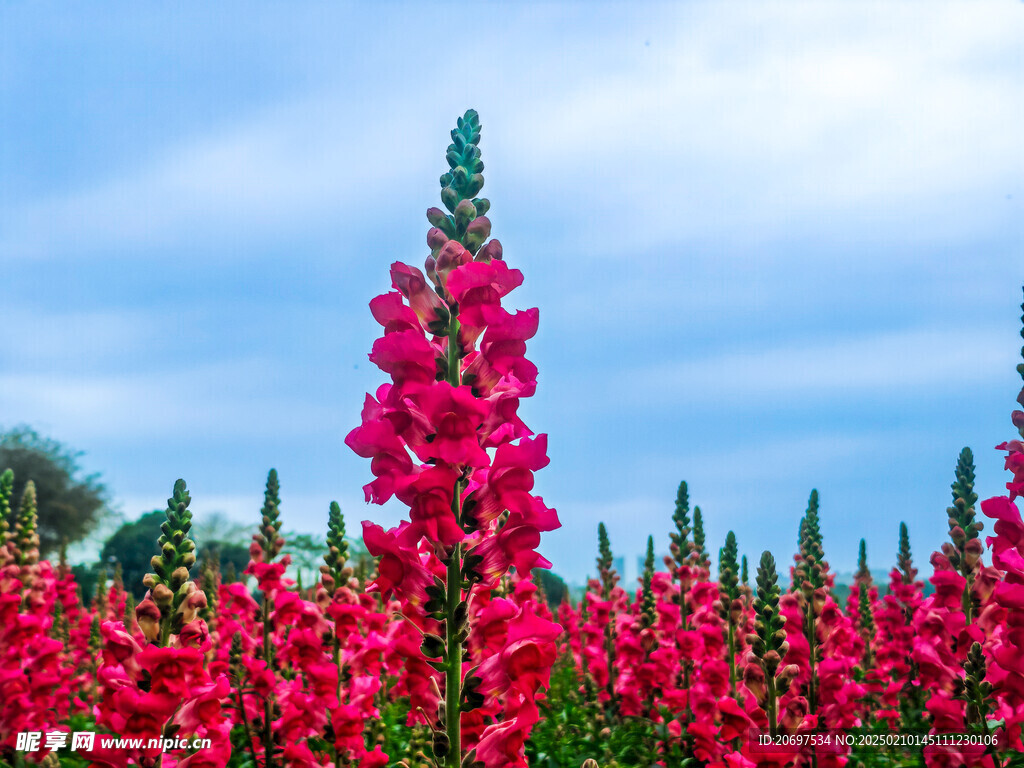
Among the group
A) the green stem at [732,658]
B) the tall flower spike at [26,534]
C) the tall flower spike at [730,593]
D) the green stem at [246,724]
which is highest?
the tall flower spike at [26,534]

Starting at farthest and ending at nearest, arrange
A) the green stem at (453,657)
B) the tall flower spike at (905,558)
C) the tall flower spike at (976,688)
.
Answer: the tall flower spike at (905,558)
the tall flower spike at (976,688)
the green stem at (453,657)

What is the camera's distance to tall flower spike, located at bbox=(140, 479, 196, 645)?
4258 mm

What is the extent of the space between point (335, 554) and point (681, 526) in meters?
4.13

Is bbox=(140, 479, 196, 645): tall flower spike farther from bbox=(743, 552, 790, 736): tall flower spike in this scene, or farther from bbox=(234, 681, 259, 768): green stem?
bbox=(743, 552, 790, 736): tall flower spike

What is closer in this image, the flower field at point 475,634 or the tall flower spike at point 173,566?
the flower field at point 475,634

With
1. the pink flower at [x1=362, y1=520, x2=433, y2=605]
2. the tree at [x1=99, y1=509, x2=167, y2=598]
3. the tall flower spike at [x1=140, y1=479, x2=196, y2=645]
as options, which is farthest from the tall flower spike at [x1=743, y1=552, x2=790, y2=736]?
the tree at [x1=99, y1=509, x2=167, y2=598]

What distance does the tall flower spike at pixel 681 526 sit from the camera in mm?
8969

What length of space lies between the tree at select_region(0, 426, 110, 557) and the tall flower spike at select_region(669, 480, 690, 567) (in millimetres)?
40383

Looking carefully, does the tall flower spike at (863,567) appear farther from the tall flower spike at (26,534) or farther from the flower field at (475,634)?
the tall flower spike at (26,534)

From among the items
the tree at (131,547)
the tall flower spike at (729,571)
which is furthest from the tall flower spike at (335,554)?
the tree at (131,547)

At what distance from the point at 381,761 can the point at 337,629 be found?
1.21 m

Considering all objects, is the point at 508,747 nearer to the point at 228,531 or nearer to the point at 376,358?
the point at 376,358

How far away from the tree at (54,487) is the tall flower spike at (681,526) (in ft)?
132

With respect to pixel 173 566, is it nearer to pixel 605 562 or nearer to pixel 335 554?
pixel 335 554
